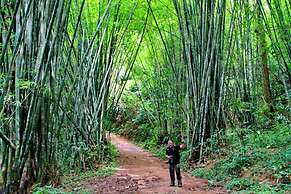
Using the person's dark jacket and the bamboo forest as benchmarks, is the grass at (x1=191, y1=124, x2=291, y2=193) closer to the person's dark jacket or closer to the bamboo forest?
the bamboo forest

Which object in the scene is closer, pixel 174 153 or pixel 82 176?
pixel 174 153

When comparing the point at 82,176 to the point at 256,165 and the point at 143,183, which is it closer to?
the point at 143,183

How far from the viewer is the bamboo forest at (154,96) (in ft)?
14.0

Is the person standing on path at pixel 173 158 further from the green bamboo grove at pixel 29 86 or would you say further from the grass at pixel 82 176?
the green bamboo grove at pixel 29 86

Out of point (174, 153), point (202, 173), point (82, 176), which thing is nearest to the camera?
point (174, 153)

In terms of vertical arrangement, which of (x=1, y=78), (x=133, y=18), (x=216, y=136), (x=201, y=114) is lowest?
(x=216, y=136)

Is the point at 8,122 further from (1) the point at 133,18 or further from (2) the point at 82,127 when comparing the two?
(1) the point at 133,18

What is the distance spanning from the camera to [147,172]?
26.0 ft

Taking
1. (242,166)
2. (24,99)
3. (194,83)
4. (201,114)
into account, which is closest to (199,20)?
(194,83)

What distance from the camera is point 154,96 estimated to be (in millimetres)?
13609

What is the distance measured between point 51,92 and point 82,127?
3849 millimetres

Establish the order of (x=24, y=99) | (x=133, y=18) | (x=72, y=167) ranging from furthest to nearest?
(x=133, y=18), (x=72, y=167), (x=24, y=99)

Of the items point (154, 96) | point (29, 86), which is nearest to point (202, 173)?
point (29, 86)

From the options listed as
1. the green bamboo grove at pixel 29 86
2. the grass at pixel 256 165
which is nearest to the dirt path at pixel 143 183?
the grass at pixel 256 165
